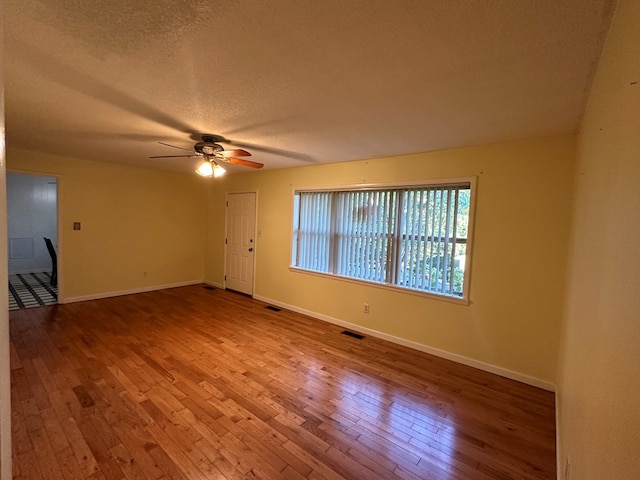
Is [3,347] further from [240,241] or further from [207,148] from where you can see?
[240,241]

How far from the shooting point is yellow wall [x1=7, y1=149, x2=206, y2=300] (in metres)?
4.46

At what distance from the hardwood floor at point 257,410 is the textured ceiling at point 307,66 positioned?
90.5 inches

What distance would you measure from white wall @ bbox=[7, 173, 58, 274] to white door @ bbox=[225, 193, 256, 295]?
401 centimetres

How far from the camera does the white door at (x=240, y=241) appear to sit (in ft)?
17.5

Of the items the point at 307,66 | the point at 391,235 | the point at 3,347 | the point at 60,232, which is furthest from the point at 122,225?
the point at 3,347

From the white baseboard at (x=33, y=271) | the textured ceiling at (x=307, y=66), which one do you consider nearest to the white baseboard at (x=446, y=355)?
the textured ceiling at (x=307, y=66)

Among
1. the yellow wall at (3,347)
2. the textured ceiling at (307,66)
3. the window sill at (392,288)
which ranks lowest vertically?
the window sill at (392,288)

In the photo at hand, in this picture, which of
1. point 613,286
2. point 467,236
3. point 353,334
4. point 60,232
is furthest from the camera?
point 60,232

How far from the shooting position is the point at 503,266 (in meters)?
2.86

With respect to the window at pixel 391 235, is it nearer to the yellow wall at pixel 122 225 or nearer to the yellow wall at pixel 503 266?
the yellow wall at pixel 503 266

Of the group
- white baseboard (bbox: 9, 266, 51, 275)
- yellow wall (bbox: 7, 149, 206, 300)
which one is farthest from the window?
white baseboard (bbox: 9, 266, 51, 275)

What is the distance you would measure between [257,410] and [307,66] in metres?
2.40

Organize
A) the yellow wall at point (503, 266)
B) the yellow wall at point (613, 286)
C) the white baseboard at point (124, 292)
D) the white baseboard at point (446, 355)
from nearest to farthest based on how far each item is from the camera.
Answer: the yellow wall at point (613, 286)
the yellow wall at point (503, 266)
the white baseboard at point (446, 355)
the white baseboard at point (124, 292)

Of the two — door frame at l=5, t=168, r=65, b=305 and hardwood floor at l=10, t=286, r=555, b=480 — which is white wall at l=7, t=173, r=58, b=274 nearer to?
door frame at l=5, t=168, r=65, b=305
